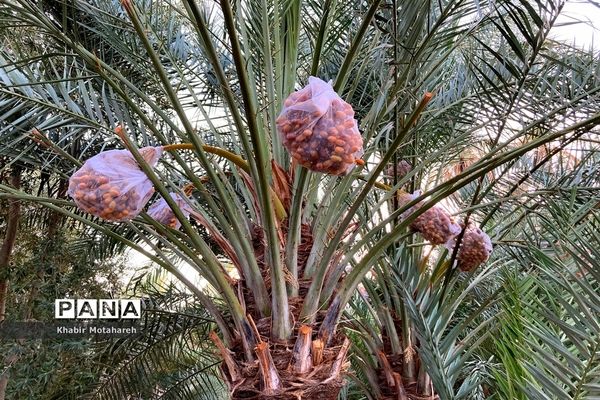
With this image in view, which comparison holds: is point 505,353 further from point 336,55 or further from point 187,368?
point 187,368

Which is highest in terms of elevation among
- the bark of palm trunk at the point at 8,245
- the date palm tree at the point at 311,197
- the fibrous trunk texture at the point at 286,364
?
the bark of palm trunk at the point at 8,245

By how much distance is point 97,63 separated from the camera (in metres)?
1.01

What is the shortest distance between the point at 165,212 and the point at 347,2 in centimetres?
91

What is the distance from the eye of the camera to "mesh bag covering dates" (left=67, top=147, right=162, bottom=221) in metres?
1.12

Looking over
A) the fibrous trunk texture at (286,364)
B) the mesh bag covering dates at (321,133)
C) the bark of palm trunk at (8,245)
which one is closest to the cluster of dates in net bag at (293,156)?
the mesh bag covering dates at (321,133)

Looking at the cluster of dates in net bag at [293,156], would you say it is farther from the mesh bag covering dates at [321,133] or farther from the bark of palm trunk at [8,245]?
the bark of palm trunk at [8,245]

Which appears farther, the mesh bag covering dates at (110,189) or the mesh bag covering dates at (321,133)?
the mesh bag covering dates at (110,189)

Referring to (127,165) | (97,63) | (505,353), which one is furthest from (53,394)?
(505,353)

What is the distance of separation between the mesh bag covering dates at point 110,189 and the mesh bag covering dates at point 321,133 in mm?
365

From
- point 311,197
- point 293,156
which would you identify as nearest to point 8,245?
point 311,197

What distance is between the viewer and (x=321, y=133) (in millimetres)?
978

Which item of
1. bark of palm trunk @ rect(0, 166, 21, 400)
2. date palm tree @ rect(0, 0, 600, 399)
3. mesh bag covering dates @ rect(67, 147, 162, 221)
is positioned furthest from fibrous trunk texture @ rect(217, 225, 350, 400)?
bark of palm trunk @ rect(0, 166, 21, 400)

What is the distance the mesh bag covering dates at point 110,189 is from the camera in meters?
1.12

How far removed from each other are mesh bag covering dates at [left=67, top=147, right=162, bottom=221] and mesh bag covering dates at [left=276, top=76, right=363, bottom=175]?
0.36m
